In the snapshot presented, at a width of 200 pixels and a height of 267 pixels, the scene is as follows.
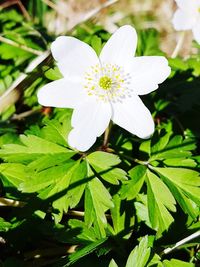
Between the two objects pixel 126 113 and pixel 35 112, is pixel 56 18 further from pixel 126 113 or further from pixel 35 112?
pixel 126 113

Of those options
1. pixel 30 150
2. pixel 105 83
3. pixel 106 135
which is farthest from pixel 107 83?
pixel 30 150

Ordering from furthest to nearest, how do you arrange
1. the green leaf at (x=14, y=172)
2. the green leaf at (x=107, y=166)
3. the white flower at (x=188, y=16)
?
the white flower at (x=188, y=16)
the green leaf at (x=14, y=172)
the green leaf at (x=107, y=166)

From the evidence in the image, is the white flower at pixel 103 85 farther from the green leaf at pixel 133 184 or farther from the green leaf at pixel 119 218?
the green leaf at pixel 119 218

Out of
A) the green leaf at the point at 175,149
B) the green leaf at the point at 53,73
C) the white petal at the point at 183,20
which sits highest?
the white petal at the point at 183,20

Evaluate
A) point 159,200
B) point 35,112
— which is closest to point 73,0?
point 35,112

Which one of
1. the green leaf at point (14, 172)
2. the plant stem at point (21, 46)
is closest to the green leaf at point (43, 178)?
the green leaf at point (14, 172)
